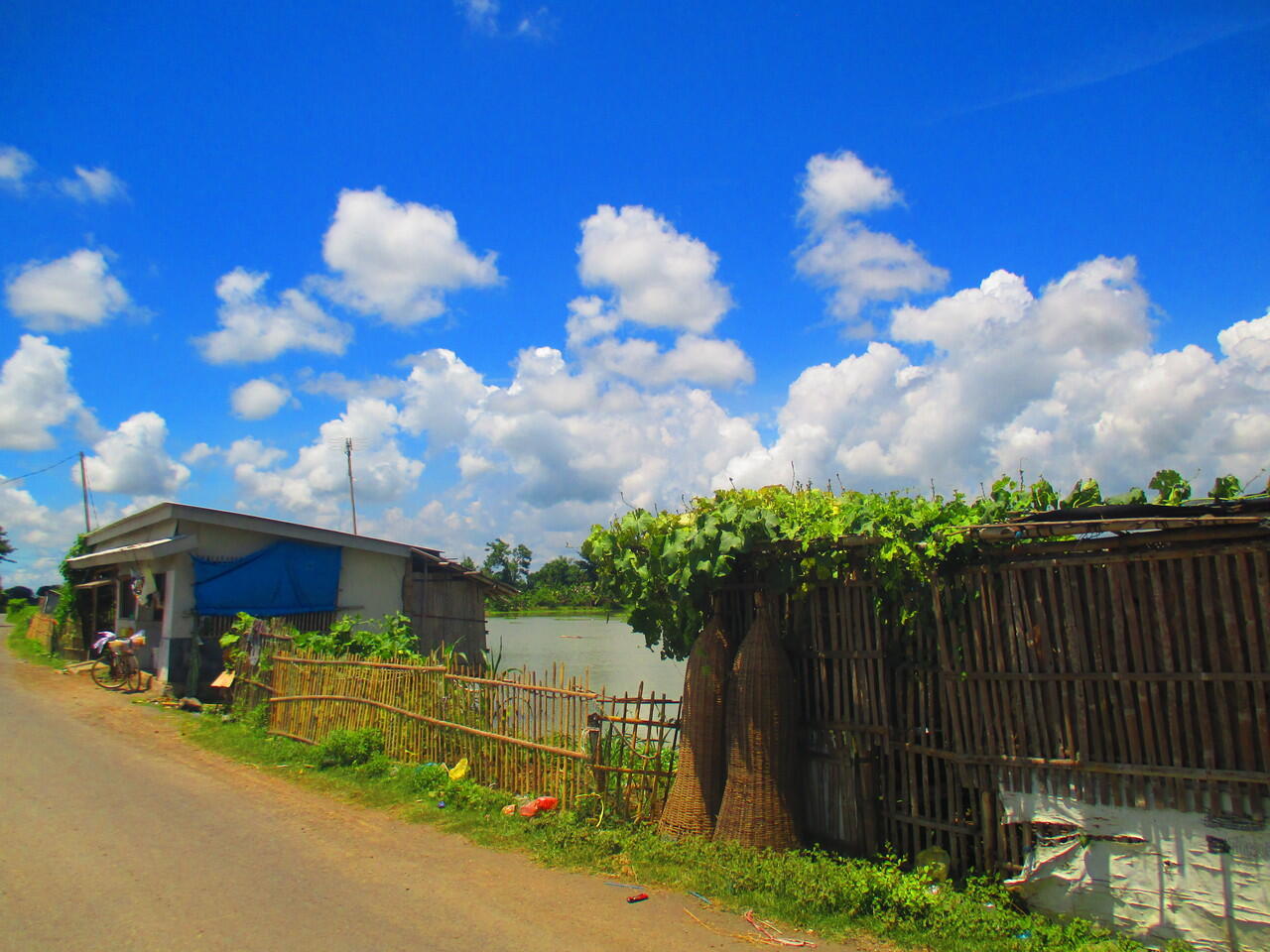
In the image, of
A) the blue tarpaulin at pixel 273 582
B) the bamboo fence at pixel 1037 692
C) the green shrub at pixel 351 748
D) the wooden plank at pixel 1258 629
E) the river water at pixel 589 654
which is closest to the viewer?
the wooden plank at pixel 1258 629

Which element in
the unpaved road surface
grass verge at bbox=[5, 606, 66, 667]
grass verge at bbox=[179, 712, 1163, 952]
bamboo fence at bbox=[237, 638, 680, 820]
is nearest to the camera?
grass verge at bbox=[179, 712, 1163, 952]

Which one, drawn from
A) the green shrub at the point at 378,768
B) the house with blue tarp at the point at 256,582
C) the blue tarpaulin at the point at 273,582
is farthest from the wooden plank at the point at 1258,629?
the blue tarpaulin at the point at 273,582

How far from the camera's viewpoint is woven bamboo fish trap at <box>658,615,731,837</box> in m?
6.39

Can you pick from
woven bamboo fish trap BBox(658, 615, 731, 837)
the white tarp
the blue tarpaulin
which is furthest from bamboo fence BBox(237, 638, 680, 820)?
the blue tarpaulin

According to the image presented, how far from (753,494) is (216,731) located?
9.21 meters

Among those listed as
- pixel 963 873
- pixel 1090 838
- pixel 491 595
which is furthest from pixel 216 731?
pixel 1090 838

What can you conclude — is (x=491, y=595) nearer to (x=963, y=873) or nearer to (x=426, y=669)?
(x=426, y=669)

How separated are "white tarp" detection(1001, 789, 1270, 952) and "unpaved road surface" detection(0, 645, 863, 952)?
1.43 metres

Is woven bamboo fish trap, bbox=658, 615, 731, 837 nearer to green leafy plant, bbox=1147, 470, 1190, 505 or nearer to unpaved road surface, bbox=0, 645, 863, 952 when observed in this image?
unpaved road surface, bbox=0, 645, 863, 952

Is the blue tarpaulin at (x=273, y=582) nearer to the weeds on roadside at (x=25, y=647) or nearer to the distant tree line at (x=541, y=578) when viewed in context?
the weeds on roadside at (x=25, y=647)

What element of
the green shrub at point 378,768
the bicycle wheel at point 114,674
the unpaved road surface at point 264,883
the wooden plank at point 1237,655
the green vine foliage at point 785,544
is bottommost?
the unpaved road surface at point 264,883

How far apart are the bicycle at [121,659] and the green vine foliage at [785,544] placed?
41.1 feet

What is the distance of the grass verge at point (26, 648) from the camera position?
22.1 meters

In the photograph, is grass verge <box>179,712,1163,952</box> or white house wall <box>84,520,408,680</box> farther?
white house wall <box>84,520,408,680</box>
